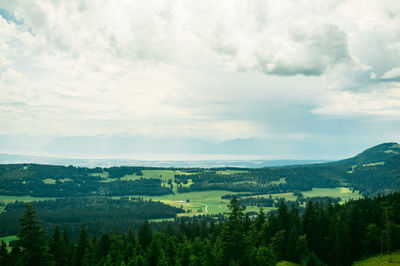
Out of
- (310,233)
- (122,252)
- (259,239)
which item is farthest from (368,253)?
(122,252)

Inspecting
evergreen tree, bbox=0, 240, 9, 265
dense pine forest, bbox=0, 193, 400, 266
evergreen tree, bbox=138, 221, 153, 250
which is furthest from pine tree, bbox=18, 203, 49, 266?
evergreen tree, bbox=138, 221, 153, 250

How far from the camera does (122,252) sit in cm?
9000

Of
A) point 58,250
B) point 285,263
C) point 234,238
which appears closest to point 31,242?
point 234,238

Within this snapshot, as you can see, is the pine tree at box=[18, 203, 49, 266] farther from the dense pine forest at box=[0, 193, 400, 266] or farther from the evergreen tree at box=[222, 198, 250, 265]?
the evergreen tree at box=[222, 198, 250, 265]

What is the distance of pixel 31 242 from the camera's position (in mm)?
47219

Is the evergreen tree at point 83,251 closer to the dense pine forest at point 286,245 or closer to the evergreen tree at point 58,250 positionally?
the dense pine forest at point 286,245

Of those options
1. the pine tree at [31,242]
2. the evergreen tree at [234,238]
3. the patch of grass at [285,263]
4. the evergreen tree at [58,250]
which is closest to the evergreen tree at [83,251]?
the evergreen tree at [58,250]

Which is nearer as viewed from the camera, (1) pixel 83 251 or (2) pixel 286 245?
(2) pixel 286 245

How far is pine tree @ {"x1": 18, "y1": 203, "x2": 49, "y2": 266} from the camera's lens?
4681 centimetres

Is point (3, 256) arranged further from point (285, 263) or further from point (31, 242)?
point (285, 263)

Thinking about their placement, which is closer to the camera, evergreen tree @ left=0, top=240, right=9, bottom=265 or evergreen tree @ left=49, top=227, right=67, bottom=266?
evergreen tree @ left=0, top=240, right=9, bottom=265

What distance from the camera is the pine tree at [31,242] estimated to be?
46.8m

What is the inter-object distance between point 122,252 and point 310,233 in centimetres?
5343

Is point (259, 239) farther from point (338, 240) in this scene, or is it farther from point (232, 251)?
point (232, 251)
